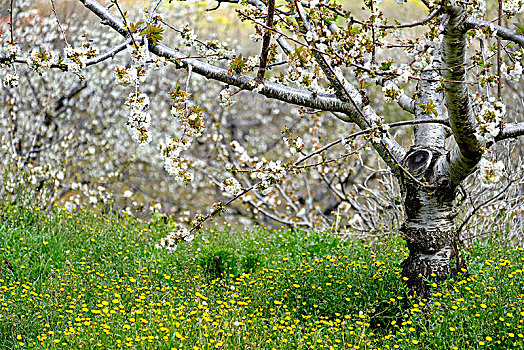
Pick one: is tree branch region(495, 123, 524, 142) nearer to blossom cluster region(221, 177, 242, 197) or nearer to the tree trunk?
the tree trunk

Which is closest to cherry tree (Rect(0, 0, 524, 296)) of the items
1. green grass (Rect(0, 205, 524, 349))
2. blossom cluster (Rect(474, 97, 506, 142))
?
blossom cluster (Rect(474, 97, 506, 142))

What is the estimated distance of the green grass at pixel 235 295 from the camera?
2.79 meters

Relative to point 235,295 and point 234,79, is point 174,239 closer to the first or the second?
point 235,295

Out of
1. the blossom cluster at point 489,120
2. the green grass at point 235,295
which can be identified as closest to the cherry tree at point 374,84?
the blossom cluster at point 489,120

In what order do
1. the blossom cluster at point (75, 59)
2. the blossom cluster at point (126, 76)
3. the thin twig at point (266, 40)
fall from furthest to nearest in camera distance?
the thin twig at point (266, 40)
the blossom cluster at point (75, 59)
the blossom cluster at point (126, 76)

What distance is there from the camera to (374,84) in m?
2.92

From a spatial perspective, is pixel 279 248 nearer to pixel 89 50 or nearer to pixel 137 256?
pixel 137 256

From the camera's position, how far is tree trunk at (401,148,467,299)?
3223 mm

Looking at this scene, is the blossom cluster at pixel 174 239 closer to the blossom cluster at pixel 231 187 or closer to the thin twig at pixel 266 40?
the blossom cluster at pixel 231 187

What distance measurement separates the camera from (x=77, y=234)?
482 centimetres

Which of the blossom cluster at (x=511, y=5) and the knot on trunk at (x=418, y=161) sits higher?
the blossom cluster at (x=511, y=5)

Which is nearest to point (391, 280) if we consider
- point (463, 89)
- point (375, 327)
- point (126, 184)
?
point (375, 327)

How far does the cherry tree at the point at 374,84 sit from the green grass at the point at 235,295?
0.29m

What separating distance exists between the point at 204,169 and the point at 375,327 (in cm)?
415
